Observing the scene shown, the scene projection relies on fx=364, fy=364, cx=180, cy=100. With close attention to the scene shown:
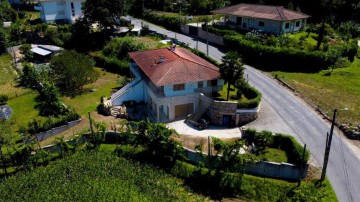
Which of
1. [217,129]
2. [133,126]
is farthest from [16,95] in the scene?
[217,129]

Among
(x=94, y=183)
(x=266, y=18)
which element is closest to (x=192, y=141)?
(x=94, y=183)

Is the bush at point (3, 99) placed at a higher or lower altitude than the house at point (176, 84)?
lower

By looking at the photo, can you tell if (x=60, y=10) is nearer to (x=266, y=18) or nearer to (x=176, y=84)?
(x=266, y=18)

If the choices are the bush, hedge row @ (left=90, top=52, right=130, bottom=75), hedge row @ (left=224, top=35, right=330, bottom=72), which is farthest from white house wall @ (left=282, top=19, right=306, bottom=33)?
the bush

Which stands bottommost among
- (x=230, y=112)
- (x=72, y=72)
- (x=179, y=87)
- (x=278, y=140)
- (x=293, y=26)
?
(x=278, y=140)

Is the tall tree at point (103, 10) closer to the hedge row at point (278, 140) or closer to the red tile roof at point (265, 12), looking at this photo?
the red tile roof at point (265, 12)

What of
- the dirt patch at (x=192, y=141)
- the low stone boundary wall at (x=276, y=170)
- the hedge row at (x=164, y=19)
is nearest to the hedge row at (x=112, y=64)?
the hedge row at (x=164, y=19)

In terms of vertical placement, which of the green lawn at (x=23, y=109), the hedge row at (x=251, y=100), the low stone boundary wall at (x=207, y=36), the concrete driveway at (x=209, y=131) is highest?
the low stone boundary wall at (x=207, y=36)
